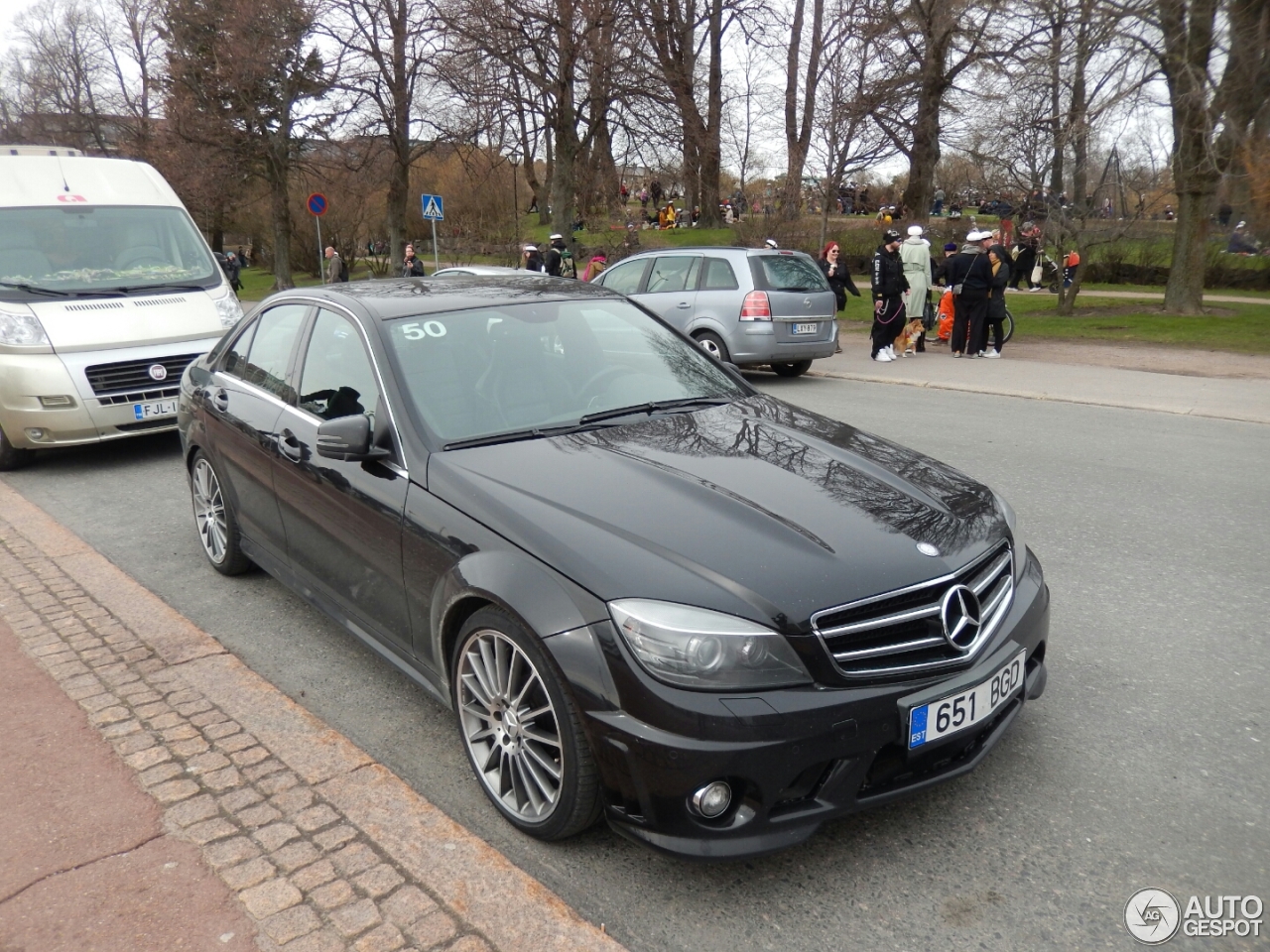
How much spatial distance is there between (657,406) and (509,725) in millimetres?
1546

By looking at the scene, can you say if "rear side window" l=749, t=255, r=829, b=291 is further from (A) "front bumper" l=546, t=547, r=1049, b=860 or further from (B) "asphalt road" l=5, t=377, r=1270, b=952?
(A) "front bumper" l=546, t=547, r=1049, b=860

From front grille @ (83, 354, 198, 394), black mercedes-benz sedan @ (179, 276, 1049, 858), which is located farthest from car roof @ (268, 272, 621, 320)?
front grille @ (83, 354, 198, 394)

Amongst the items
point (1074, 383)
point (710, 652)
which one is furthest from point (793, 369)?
point (710, 652)

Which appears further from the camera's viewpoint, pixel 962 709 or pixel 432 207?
pixel 432 207

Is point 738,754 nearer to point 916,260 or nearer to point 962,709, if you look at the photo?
point 962,709

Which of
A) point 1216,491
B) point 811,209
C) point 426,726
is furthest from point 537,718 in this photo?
point 811,209

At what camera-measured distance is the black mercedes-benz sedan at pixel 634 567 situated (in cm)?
Answer: 273

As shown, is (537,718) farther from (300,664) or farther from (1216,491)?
(1216,491)

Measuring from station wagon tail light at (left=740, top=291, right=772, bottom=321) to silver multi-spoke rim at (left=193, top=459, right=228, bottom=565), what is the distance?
840cm

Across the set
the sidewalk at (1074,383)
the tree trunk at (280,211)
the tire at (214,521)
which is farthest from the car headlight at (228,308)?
the tree trunk at (280,211)

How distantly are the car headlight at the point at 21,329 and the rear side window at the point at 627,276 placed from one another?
7.48m

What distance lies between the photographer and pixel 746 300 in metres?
13.0

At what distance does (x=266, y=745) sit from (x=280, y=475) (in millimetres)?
1265

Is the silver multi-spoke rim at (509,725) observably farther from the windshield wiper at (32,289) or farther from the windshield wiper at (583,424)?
the windshield wiper at (32,289)
